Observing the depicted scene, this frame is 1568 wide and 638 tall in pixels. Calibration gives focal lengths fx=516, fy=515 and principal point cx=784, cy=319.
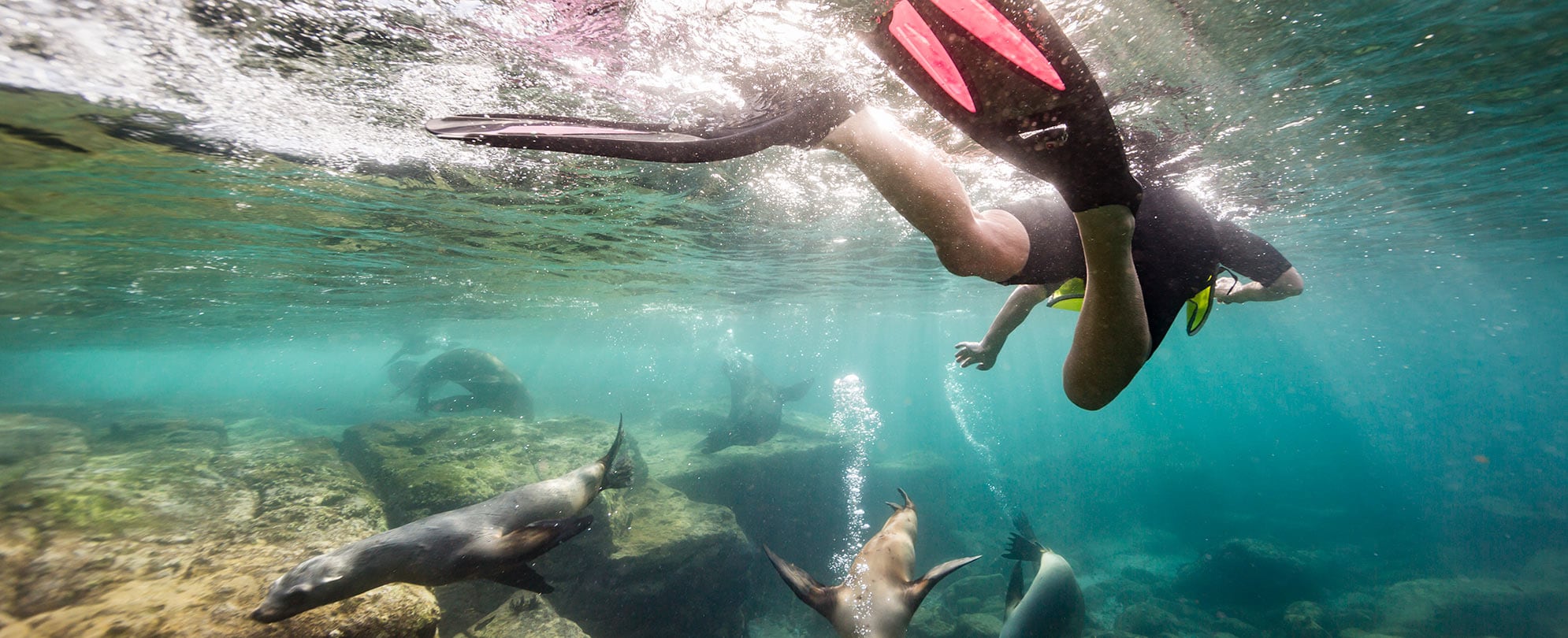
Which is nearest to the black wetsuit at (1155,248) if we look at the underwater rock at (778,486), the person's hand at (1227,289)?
the person's hand at (1227,289)

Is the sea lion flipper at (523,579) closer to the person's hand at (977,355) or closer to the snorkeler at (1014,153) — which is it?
the person's hand at (977,355)

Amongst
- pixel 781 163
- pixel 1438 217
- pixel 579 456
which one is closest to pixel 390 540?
pixel 781 163

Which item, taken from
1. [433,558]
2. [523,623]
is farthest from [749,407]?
[433,558]

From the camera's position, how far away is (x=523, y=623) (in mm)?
6512

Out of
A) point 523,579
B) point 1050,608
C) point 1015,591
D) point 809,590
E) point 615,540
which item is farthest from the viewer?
point 615,540

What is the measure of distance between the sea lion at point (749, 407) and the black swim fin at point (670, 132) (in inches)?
754

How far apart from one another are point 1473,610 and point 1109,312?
82.2 feet

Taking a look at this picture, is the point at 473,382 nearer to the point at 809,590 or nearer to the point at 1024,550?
the point at 1024,550

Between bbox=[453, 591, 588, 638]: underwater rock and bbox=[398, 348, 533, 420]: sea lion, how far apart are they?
64.6 ft

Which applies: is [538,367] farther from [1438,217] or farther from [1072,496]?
[1438,217]

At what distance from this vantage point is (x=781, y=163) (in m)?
9.22

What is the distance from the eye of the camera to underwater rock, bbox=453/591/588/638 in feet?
20.9

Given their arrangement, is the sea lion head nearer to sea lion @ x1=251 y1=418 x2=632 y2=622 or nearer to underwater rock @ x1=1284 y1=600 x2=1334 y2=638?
sea lion @ x1=251 y1=418 x2=632 y2=622

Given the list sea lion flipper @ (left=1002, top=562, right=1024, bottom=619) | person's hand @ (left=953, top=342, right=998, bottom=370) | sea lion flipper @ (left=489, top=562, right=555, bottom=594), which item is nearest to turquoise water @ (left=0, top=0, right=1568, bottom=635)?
person's hand @ (left=953, top=342, right=998, bottom=370)
